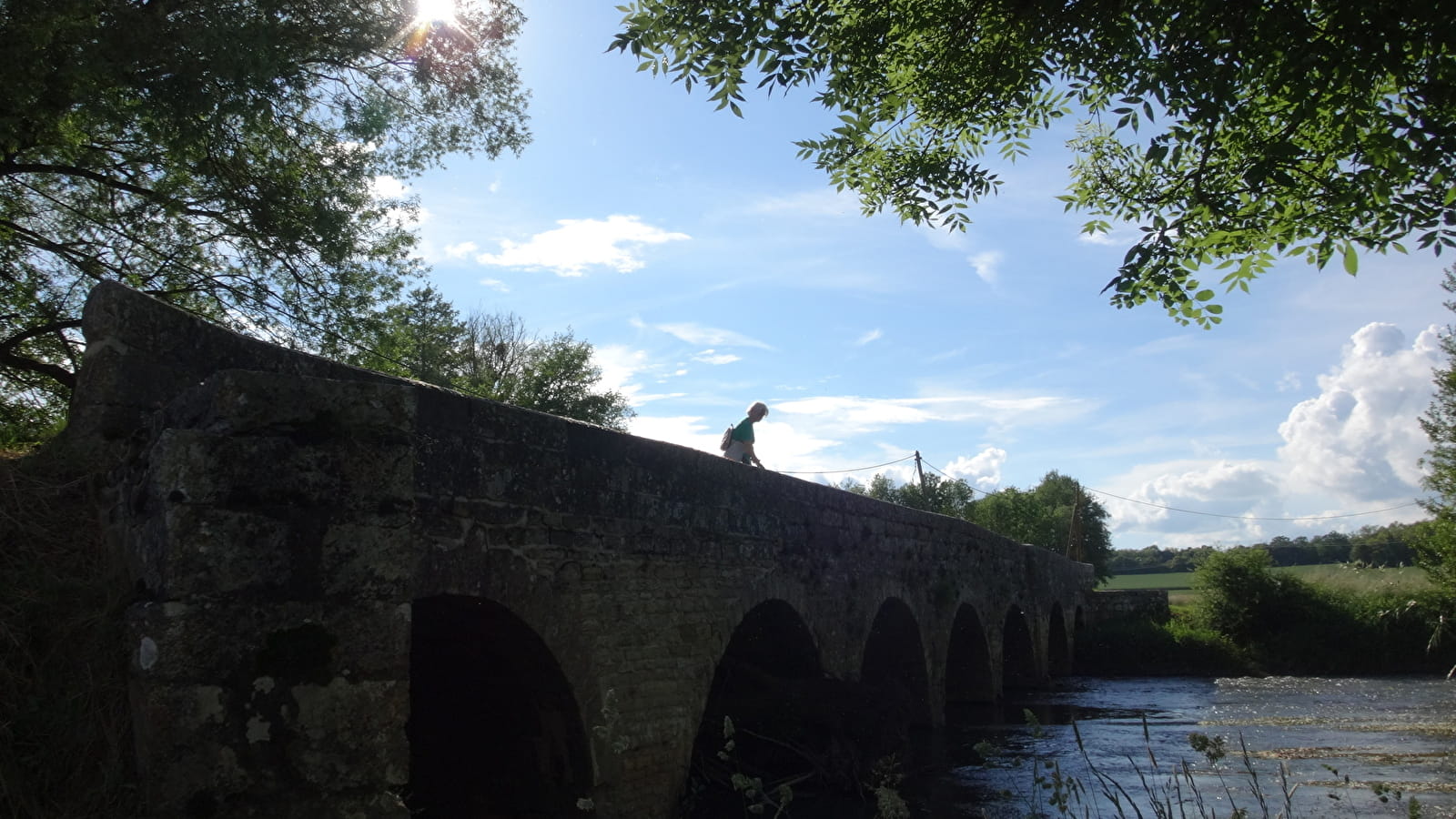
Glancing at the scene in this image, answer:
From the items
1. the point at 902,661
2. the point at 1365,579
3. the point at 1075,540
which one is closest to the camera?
the point at 902,661

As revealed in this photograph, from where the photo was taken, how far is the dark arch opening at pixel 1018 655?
70.2 feet

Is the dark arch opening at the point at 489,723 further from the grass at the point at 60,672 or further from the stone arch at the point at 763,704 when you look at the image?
the grass at the point at 60,672

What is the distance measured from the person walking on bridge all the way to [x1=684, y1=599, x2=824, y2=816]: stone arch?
5.88ft

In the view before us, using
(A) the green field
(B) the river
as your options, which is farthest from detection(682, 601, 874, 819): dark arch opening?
(A) the green field

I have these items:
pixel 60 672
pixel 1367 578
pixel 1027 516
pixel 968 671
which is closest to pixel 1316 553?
pixel 1027 516

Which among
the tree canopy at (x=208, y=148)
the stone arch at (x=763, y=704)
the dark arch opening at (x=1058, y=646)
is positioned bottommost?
the dark arch opening at (x=1058, y=646)

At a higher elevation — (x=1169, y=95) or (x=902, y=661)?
(x=1169, y=95)

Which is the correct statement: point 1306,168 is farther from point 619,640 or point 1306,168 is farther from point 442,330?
point 442,330

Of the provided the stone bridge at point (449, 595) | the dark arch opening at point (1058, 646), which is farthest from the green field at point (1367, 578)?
the stone bridge at point (449, 595)

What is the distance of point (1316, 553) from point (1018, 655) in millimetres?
67276

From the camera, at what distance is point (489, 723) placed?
6.52 metres

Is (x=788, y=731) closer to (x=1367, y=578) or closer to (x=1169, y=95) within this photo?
(x=1169, y=95)

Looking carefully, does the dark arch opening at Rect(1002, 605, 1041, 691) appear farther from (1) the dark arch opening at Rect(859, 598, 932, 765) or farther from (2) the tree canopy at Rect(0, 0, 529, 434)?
(2) the tree canopy at Rect(0, 0, 529, 434)

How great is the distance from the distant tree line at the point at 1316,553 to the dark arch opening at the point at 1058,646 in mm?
29952
